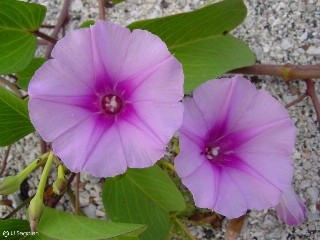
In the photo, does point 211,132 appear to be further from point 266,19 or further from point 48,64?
point 266,19

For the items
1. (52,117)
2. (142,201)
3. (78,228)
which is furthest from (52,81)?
(142,201)

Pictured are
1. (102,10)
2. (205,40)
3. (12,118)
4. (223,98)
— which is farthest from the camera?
(102,10)

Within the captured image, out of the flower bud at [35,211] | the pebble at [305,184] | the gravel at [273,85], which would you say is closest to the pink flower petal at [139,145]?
the flower bud at [35,211]

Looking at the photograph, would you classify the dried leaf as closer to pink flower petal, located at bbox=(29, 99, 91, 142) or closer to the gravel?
the gravel

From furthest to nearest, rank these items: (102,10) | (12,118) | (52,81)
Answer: (102,10) → (12,118) → (52,81)

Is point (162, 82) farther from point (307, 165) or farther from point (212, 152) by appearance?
point (307, 165)

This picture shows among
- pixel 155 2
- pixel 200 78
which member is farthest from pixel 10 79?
pixel 200 78

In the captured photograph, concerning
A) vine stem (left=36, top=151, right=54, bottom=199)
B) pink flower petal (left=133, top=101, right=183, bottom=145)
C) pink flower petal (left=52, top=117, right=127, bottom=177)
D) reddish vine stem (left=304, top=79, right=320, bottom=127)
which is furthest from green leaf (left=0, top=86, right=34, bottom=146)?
reddish vine stem (left=304, top=79, right=320, bottom=127)
